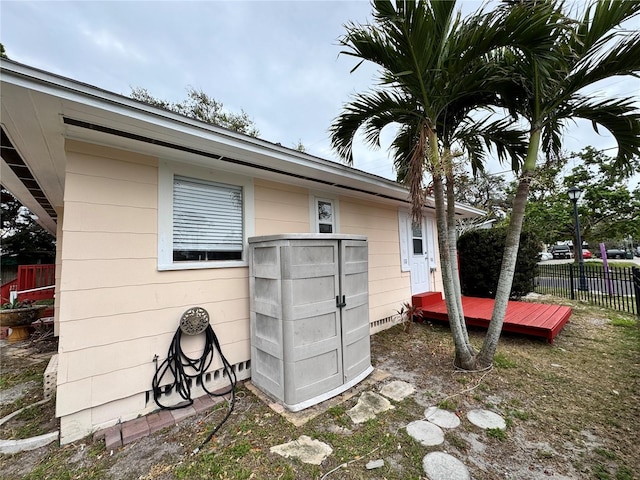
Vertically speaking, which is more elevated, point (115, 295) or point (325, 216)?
point (325, 216)

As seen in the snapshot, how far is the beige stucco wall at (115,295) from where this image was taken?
227cm

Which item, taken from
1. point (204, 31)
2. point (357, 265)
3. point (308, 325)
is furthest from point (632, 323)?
point (204, 31)

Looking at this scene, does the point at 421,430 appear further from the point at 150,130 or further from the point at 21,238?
the point at 21,238

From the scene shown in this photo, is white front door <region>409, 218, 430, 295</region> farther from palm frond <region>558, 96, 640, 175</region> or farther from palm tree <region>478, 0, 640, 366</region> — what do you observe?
palm frond <region>558, 96, 640, 175</region>

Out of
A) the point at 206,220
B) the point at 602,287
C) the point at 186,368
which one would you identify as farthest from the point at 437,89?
the point at 602,287

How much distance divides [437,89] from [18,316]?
27.3ft

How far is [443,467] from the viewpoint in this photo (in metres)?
1.88

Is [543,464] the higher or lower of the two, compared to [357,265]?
lower

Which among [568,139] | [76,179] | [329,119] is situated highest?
[329,119]

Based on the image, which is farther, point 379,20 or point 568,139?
point 568,139

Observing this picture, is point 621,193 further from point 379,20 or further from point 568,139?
point 379,20

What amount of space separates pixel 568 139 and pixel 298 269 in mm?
4273

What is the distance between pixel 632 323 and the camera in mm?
5031

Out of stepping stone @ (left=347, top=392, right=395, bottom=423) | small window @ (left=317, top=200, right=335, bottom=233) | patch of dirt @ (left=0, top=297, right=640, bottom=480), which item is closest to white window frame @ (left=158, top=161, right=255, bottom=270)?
small window @ (left=317, top=200, right=335, bottom=233)
